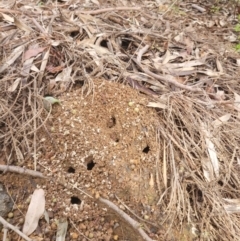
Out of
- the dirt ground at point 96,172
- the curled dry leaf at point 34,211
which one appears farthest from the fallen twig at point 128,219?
the curled dry leaf at point 34,211

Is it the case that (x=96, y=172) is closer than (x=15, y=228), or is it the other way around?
(x=15, y=228)

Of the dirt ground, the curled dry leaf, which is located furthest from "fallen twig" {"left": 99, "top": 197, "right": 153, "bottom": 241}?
the curled dry leaf

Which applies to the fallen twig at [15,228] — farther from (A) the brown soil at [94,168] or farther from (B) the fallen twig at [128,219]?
(B) the fallen twig at [128,219]

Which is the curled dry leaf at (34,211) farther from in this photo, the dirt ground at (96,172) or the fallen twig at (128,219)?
the fallen twig at (128,219)

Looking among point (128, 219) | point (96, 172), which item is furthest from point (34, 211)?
point (128, 219)

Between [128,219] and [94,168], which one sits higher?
[94,168]

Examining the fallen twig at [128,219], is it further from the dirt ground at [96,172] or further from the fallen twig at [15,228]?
the fallen twig at [15,228]

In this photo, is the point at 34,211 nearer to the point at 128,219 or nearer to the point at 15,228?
the point at 15,228

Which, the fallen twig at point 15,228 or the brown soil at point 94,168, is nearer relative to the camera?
the fallen twig at point 15,228

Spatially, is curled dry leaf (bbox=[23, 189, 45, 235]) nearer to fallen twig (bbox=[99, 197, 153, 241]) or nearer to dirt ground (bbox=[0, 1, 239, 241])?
dirt ground (bbox=[0, 1, 239, 241])
